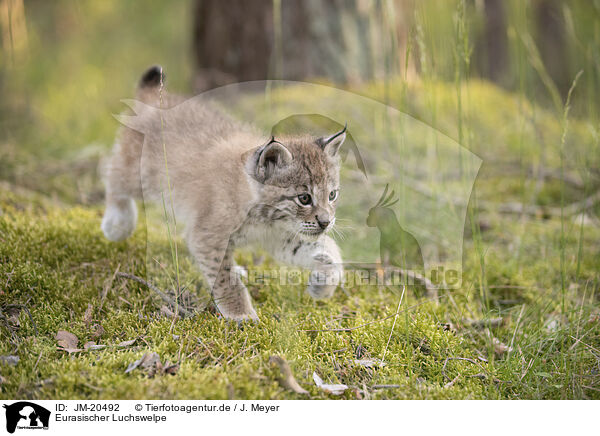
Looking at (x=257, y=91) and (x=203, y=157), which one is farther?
(x=257, y=91)

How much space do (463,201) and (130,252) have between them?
102 inches

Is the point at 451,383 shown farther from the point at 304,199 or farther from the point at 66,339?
the point at 66,339

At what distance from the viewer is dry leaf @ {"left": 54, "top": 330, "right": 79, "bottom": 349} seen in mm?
2164

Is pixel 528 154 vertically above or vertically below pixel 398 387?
above

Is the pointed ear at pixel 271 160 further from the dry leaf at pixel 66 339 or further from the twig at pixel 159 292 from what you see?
the dry leaf at pixel 66 339

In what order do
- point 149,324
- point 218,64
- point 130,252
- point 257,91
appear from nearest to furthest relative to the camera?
point 149,324, point 130,252, point 257,91, point 218,64

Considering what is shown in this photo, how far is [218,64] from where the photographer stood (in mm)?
5879

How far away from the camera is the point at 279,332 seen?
7.36ft

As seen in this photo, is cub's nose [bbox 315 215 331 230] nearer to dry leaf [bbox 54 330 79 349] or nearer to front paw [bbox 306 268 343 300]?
front paw [bbox 306 268 343 300]

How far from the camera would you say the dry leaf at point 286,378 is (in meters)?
2.01
